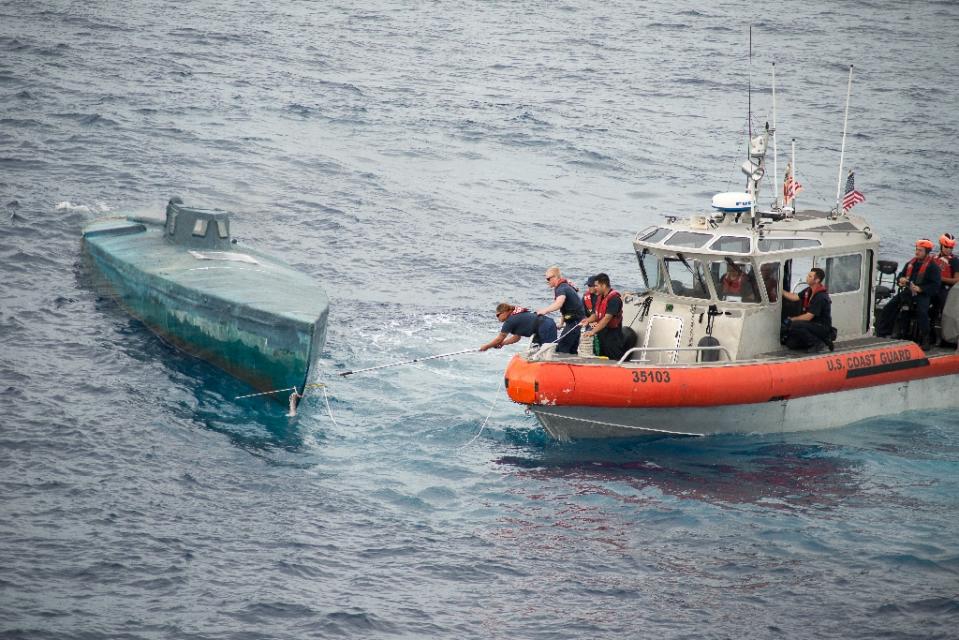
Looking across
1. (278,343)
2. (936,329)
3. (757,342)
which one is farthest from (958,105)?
(278,343)

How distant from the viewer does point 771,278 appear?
66.7 feet

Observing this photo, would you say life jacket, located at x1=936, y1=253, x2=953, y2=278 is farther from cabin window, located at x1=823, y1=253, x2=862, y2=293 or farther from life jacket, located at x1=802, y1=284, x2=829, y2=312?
life jacket, located at x1=802, y1=284, x2=829, y2=312

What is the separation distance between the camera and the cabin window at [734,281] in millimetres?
20219

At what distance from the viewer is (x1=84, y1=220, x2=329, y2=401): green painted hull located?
2177 centimetres

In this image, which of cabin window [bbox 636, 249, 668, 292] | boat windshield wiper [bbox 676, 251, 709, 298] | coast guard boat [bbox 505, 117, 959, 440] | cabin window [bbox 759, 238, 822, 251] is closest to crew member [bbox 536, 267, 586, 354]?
coast guard boat [bbox 505, 117, 959, 440]

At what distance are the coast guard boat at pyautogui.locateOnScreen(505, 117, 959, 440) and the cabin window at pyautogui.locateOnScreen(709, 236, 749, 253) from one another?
2cm

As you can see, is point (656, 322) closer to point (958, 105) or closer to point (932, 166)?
point (932, 166)

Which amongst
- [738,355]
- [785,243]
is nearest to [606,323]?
[738,355]

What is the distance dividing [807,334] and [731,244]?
2035 millimetres

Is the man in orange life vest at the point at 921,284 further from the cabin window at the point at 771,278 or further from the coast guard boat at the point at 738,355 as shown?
the cabin window at the point at 771,278

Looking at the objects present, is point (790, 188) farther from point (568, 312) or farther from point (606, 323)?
point (568, 312)

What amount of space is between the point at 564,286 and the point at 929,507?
6.83m

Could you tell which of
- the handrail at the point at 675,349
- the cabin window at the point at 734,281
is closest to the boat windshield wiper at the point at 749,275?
the cabin window at the point at 734,281

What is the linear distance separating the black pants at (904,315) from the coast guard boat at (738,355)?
508 mm
